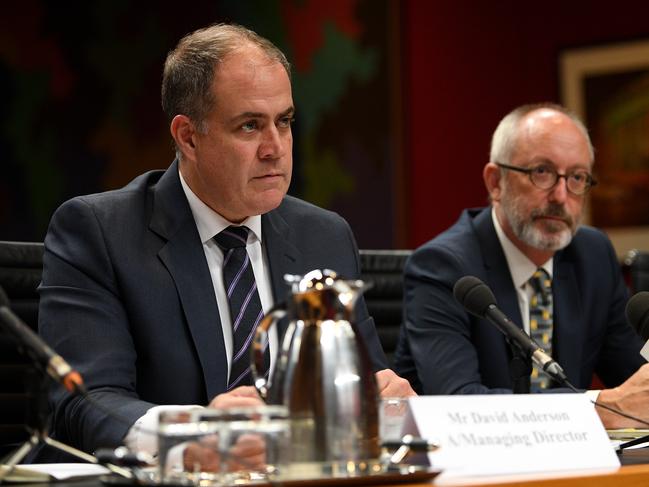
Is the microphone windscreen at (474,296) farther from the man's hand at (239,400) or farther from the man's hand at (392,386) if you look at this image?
the man's hand at (239,400)

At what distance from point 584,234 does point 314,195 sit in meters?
2.26

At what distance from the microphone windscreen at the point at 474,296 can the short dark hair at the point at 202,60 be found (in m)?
0.67

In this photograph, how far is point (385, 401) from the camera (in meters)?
1.48

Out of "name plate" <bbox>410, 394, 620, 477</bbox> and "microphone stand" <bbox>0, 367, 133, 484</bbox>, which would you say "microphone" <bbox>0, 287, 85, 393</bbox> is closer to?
"microphone stand" <bbox>0, 367, 133, 484</bbox>

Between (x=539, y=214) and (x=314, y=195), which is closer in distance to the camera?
(x=539, y=214)

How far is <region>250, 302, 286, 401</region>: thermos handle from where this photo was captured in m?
1.40

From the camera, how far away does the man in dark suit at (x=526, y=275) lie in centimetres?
299

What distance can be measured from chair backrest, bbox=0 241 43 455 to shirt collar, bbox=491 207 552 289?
1315mm

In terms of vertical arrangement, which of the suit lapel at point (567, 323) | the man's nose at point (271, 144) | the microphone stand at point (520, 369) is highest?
the man's nose at point (271, 144)

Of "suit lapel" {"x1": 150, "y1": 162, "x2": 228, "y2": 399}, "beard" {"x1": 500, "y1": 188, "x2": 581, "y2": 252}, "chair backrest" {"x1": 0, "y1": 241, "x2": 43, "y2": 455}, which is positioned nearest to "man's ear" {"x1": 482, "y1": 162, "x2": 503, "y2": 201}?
"beard" {"x1": 500, "y1": 188, "x2": 581, "y2": 252}

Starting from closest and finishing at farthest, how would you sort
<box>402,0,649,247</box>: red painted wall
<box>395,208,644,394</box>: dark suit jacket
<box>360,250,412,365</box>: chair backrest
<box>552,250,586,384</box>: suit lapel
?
<box>395,208,644,394</box>: dark suit jacket < <box>552,250,586,384</box>: suit lapel < <box>360,250,412,365</box>: chair backrest < <box>402,0,649,247</box>: red painted wall

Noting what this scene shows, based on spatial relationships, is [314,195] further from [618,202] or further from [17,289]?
[17,289]

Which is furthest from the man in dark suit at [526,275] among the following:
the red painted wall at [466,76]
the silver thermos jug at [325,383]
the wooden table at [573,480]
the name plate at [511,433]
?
the red painted wall at [466,76]

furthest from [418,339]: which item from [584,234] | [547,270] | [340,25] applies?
[340,25]
